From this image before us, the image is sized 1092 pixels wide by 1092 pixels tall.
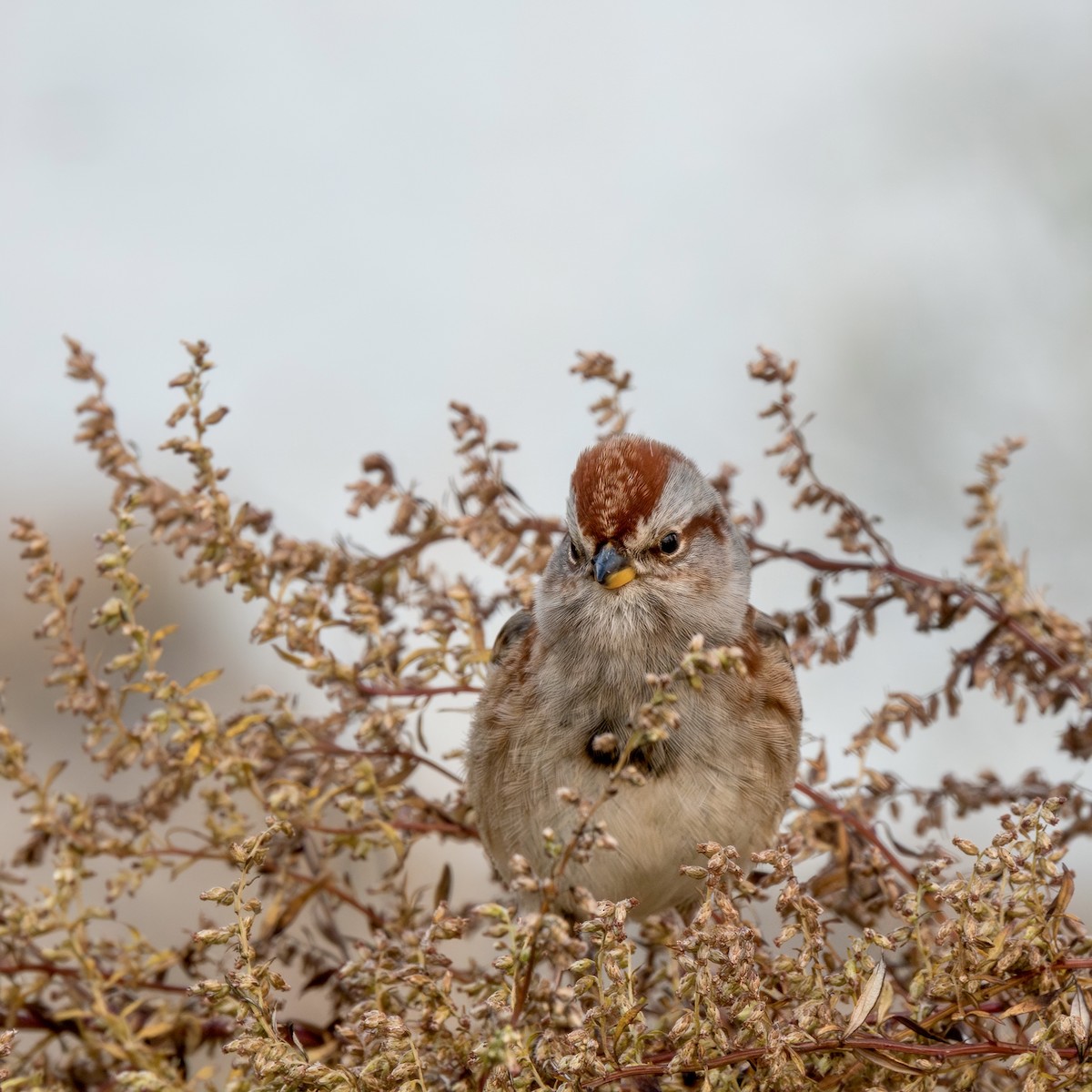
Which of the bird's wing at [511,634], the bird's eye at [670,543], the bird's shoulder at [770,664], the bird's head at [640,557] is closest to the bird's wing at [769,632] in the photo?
the bird's shoulder at [770,664]

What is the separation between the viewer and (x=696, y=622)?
115 inches

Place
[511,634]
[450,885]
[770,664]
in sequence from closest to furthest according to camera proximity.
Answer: [450,885], [770,664], [511,634]

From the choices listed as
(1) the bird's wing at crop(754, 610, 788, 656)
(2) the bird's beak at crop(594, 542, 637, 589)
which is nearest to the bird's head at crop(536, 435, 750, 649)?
(2) the bird's beak at crop(594, 542, 637, 589)

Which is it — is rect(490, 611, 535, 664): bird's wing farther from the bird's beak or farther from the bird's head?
the bird's beak

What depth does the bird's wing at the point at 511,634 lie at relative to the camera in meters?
3.07

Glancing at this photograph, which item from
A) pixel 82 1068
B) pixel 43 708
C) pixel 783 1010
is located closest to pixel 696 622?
A: pixel 783 1010

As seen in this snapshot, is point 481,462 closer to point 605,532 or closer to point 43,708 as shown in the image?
point 605,532

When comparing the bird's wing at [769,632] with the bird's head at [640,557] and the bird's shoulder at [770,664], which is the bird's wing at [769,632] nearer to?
the bird's shoulder at [770,664]

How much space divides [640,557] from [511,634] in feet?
1.36

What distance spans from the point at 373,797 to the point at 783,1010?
1.00 m

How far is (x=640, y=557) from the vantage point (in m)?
2.87

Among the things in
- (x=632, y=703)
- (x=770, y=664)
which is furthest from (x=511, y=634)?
(x=770, y=664)

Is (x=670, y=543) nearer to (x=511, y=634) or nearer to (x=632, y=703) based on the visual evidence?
(x=632, y=703)

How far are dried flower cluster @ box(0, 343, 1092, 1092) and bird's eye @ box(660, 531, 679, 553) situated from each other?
222mm
